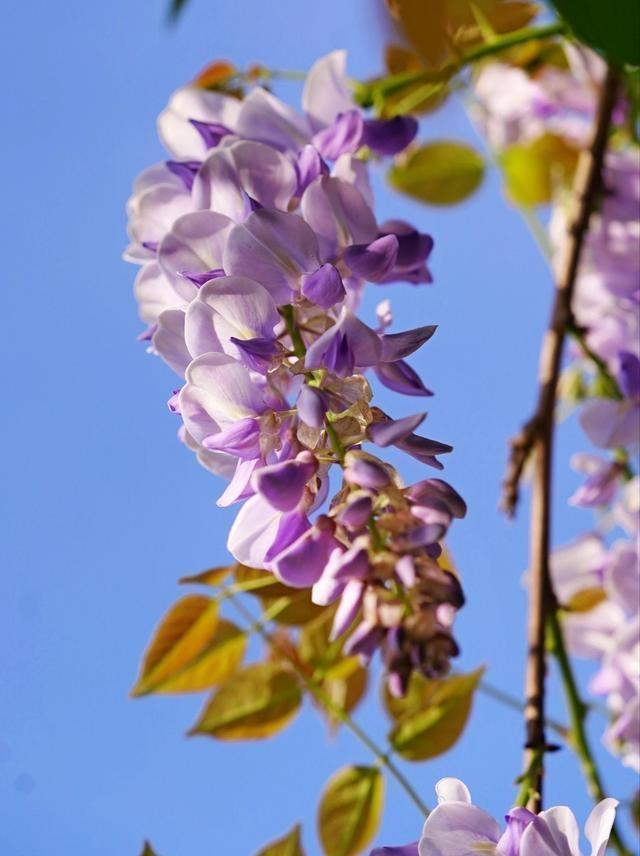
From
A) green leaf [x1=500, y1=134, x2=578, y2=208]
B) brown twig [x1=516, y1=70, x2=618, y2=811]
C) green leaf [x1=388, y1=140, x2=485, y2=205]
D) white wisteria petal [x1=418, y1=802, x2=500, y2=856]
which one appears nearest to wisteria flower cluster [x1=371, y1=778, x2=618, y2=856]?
white wisteria petal [x1=418, y1=802, x2=500, y2=856]

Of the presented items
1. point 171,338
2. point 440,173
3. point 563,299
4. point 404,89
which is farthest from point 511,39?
point 171,338

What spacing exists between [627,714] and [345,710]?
261 millimetres

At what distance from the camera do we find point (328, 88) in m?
0.61

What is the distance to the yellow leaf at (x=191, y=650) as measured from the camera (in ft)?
2.42

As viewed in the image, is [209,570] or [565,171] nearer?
[209,570]

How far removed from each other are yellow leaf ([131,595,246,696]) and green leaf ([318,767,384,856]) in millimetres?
115

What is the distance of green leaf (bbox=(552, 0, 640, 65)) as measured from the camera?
0.34 metres

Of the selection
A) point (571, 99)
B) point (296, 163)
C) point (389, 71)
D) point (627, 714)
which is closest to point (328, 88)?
point (296, 163)

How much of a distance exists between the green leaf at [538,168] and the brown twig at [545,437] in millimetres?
243

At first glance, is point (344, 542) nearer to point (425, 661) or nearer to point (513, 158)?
point (425, 661)

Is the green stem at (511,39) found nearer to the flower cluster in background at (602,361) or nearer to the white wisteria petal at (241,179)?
the flower cluster in background at (602,361)

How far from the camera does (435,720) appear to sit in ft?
2.49

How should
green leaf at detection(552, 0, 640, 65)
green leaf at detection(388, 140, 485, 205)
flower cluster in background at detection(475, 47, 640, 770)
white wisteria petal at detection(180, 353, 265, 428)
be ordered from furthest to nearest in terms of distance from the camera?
green leaf at detection(388, 140, 485, 205) → flower cluster in background at detection(475, 47, 640, 770) → white wisteria petal at detection(180, 353, 265, 428) → green leaf at detection(552, 0, 640, 65)

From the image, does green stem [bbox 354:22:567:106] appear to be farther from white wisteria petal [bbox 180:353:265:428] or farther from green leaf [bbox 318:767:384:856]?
green leaf [bbox 318:767:384:856]
